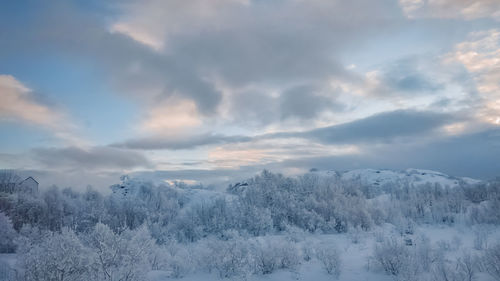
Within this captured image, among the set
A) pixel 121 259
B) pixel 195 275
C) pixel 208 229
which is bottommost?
pixel 208 229

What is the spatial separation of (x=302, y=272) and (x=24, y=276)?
42.6 ft

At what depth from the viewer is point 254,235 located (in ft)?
150

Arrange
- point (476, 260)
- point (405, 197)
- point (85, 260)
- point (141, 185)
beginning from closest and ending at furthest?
1. point (85, 260)
2. point (476, 260)
3. point (405, 197)
4. point (141, 185)

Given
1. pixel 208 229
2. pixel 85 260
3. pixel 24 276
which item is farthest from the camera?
pixel 208 229

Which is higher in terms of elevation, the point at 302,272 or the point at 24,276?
the point at 24,276

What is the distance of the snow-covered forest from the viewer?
13492 mm

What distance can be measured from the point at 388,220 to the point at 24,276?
168 feet

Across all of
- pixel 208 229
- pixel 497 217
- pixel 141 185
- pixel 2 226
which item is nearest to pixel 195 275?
pixel 2 226

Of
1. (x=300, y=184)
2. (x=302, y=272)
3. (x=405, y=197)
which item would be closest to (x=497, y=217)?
(x=300, y=184)

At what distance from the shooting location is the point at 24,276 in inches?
441

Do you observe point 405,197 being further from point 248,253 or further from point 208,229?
point 248,253

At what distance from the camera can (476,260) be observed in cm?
1497

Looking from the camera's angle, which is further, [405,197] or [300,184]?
[405,197]

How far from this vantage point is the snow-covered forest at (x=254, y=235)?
1349 cm
